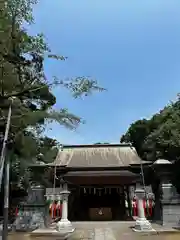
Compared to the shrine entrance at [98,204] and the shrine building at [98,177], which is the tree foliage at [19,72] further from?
the shrine entrance at [98,204]

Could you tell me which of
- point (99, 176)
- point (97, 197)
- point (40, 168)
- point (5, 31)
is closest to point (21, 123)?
point (5, 31)

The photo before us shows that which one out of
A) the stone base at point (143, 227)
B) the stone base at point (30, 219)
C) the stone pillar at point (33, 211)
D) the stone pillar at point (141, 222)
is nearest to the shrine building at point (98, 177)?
the stone pillar at point (141, 222)

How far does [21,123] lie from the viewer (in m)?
10.2

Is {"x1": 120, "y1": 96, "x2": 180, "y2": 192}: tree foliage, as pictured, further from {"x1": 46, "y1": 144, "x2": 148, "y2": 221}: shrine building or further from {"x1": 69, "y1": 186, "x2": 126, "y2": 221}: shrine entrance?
{"x1": 69, "y1": 186, "x2": 126, "y2": 221}: shrine entrance

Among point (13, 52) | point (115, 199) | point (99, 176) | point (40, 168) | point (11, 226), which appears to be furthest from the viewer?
point (115, 199)

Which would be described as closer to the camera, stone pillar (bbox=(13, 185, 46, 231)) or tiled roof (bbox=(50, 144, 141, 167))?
stone pillar (bbox=(13, 185, 46, 231))

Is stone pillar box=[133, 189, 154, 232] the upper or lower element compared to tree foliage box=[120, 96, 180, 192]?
lower

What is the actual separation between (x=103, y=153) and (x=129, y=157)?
5.55 ft

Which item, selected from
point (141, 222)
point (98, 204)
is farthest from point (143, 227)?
point (98, 204)

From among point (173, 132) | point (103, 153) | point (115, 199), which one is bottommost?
point (115, 199)

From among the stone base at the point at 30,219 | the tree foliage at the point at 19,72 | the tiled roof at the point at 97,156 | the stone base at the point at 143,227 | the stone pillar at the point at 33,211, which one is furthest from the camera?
the tiled roof at the point at 97,156

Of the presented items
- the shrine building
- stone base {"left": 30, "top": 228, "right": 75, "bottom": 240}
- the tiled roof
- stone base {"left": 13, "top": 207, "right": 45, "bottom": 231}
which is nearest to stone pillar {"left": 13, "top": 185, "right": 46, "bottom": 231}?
stone base {"left": 13, "top": 207, "right": 45, "bottom": 231}

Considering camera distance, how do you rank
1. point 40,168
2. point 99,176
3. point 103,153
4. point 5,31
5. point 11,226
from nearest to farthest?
point 5,31 < point 11,226 < point 40,168 < point 99,176 < point 103,153

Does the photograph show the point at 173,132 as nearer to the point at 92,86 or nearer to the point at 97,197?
the point at 97,197
